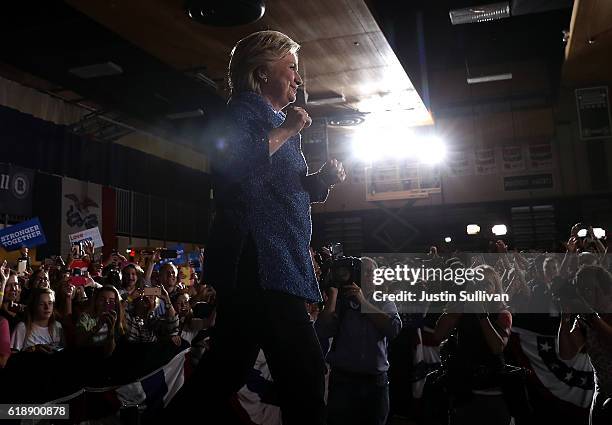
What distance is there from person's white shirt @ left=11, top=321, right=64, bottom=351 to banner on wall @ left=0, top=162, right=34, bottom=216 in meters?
5.83

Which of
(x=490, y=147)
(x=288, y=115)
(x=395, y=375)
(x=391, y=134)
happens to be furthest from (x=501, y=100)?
(x=288, y=115)

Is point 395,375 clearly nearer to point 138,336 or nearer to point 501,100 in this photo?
point 138,336

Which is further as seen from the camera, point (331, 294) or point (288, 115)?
point (331, 294)

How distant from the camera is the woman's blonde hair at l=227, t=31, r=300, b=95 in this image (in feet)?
4.93

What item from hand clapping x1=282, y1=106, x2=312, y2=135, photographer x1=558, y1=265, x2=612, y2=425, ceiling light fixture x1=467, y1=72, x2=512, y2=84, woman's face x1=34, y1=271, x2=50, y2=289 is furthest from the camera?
ceiling light fixture x1=467, y1=72, x2=512, y2=84

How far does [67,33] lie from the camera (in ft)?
27.6

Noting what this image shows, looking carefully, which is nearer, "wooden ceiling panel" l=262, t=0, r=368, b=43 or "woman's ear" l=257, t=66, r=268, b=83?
"woman's ear" l=257, t=66, r=268, b=83

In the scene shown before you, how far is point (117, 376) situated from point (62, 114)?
8600 millimetres

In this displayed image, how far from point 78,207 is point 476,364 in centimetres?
1000

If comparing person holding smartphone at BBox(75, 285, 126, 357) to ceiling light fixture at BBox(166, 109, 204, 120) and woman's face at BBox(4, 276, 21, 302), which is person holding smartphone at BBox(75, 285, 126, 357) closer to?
woman's face at BBox(4, 276, 21, 302)

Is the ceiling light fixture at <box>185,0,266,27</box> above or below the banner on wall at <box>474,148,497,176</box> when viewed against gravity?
above

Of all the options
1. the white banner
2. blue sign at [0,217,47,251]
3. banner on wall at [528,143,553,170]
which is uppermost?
banner on wall at [528,143,553,170]

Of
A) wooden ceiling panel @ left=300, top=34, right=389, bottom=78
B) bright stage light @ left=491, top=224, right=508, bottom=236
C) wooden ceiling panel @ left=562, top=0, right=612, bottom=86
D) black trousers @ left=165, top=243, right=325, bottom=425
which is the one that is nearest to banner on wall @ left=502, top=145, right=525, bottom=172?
bright stage light @ left=491, top=224, right=508, bottom=236

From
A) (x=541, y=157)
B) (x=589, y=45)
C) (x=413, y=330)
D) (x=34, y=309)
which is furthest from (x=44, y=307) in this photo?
(x=541, y=157)
